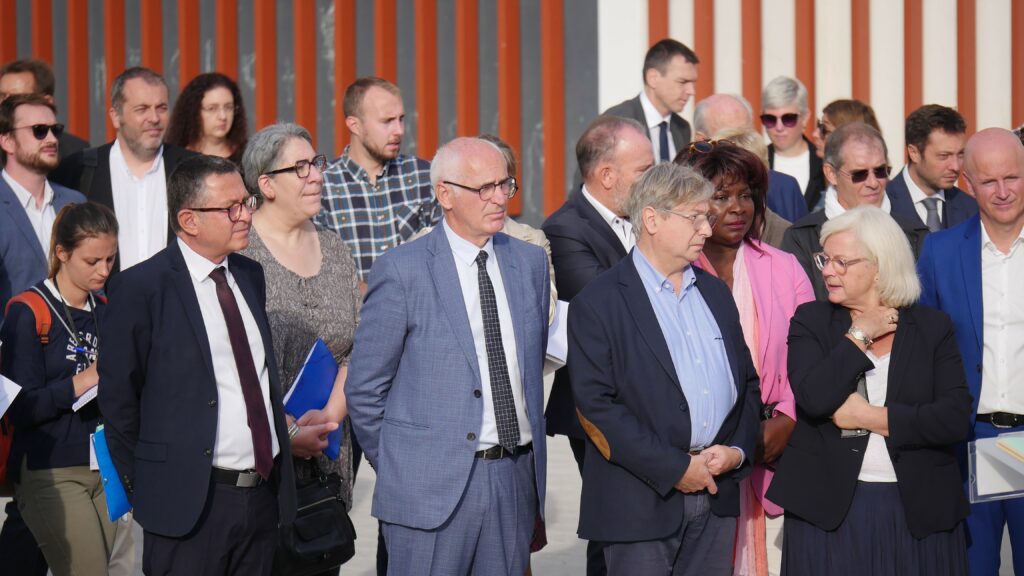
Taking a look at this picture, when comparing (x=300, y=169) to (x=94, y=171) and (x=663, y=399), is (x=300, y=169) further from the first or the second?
(x=94, y=171)

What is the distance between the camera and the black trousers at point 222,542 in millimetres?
3932

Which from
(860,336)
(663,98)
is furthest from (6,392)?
(663,98)

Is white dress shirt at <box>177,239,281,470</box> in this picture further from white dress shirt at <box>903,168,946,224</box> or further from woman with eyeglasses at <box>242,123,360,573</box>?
white dress shirt at <box>903,168,946,224</box>

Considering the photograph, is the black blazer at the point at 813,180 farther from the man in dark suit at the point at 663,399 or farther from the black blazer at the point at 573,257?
the man in dark suit at the point at 663,399

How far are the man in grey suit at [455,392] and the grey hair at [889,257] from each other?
1.04 meters

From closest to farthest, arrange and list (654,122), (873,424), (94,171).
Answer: (873,424)
(94,171)
(654,122)

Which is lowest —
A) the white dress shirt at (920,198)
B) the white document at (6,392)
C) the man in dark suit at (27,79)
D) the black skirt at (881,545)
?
the black skirt at (881,545)

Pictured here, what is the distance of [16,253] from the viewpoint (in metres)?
5.86

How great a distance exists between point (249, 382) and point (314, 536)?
64 centimetres

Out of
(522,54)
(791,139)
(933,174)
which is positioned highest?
(522,54)

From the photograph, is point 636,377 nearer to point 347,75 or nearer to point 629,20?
point 629,20

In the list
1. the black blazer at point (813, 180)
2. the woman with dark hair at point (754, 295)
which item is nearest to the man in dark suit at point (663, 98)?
the black blazer at point (813, 180)

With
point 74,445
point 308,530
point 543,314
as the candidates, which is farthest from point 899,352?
point 74,445

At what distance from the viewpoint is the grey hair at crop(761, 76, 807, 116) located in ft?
A: 24.2
